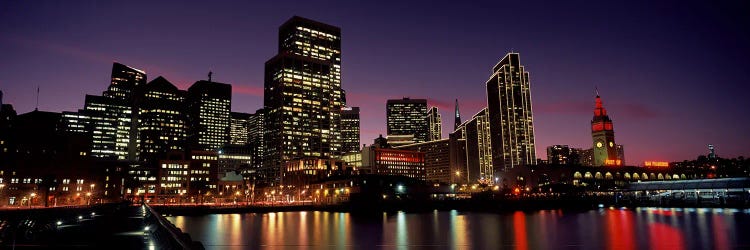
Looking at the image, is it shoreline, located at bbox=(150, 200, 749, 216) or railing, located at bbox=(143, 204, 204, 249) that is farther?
shoreline, located at bbox=(150, 200, 749, 216)

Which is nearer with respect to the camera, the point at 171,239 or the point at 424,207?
the point at 171,239

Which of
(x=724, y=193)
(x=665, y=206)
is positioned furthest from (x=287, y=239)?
(x=724, y=193)

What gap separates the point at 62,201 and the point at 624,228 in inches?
6385

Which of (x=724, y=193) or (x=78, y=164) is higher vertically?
(x=78, y=164)

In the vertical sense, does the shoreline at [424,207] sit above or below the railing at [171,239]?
below

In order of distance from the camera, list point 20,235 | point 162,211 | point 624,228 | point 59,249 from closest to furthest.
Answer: point 59,249 → point 20,235 → point 624,228 → point 162,211

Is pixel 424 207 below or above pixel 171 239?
below

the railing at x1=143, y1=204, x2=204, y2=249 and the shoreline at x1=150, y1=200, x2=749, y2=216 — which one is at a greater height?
the railing at x1=143, y1=204, x2=204, y2=249

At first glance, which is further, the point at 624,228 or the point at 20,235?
the point at 624,228

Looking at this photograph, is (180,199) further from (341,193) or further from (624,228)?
(624,228)

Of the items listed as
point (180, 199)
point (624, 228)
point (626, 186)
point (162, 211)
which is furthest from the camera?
point (180, 199)

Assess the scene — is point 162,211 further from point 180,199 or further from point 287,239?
point 287,239

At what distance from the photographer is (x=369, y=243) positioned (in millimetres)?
50938

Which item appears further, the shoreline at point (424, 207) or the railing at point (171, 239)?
the shoreline at point (424, 207)
